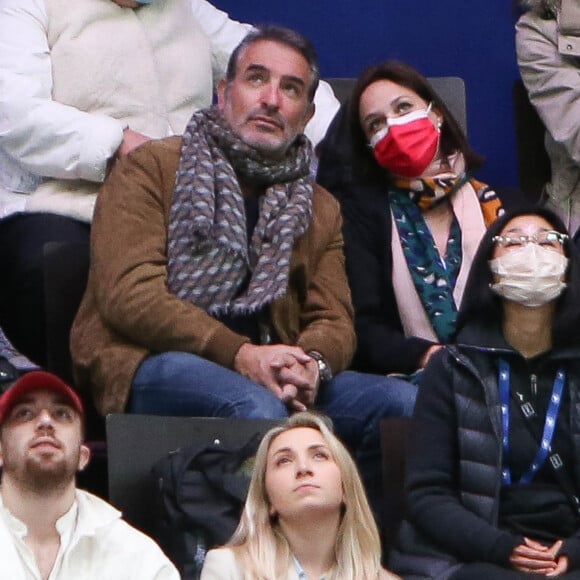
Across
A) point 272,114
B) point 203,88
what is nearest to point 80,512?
point 272,114

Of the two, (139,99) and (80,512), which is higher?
(139,99)

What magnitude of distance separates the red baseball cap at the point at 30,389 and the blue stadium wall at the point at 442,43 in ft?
9.46

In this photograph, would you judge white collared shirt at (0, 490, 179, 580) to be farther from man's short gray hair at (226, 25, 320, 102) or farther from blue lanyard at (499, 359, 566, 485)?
man's short gray hair at (226, 25, 320, 102)

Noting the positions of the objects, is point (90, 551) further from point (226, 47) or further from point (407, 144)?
point (226, 47)

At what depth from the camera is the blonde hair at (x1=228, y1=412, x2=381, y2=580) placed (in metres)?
4.33

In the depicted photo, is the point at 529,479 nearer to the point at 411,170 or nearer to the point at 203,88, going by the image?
the point at 411,170

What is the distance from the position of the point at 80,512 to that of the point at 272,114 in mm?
1469

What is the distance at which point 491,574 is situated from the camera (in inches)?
173

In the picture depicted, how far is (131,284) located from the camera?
5004mm

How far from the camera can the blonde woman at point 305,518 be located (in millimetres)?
4344

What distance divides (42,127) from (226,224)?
0.63m

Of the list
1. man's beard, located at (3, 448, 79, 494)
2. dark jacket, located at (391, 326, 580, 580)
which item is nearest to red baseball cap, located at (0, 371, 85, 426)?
man's beard, located at (3, 448, 79, 494)

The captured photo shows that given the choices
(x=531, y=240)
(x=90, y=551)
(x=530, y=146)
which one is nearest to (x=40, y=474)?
(x=90, y=551)

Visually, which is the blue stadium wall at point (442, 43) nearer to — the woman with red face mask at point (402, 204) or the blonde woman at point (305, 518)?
the woman with red face mask at point (402, 204)
